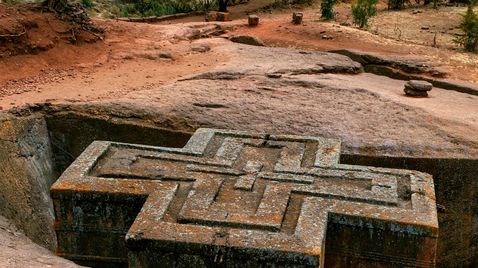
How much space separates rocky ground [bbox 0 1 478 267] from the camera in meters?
7.11

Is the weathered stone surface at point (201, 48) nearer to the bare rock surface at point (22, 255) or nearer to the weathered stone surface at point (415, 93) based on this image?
the weathered stone surface at point (415, 93)

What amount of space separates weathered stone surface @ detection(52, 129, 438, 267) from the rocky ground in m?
0.61

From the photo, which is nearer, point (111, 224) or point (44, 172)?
point (111, 224)

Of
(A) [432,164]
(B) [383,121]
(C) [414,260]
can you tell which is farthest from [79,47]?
(C) [414,260]

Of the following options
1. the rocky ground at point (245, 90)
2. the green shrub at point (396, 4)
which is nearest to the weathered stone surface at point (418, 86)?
the rocky ground at point (245, 90)

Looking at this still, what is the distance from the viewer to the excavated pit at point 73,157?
21.8 ft

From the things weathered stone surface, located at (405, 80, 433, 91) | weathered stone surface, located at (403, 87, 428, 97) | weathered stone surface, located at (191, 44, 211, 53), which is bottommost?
weathered stone surface, located at (403, 87, 428, 97)

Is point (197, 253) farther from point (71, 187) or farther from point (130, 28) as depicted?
point (130, 28)

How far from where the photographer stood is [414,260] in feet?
15.6

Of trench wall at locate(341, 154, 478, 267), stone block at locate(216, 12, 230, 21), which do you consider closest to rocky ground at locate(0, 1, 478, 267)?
trench wall at locate(341, 154, 478, 267)

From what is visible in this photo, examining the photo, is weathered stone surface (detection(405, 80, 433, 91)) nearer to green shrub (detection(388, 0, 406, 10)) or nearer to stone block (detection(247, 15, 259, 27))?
stone block (detection(247, 15, 259, 27))

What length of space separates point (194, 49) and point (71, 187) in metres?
7.37

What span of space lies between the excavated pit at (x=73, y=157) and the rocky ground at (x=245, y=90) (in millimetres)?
135

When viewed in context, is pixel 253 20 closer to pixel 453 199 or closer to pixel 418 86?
pixel 418 86
